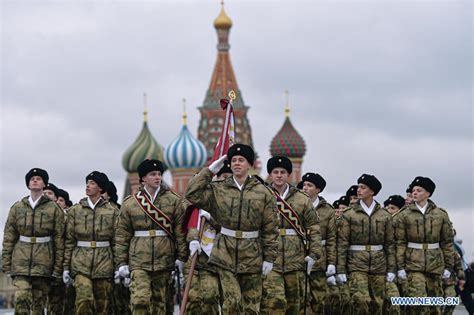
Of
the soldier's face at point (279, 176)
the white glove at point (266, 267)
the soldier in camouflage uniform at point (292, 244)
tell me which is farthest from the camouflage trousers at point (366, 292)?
the white glove at point (266, 267)

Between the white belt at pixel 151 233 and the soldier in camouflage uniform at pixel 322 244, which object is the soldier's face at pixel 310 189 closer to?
the soldier in camouflage uniform at pixel 322 244

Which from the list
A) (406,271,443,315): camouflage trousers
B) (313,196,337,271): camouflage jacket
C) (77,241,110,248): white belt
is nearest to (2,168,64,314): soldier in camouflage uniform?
(77,241,110,248): white belt

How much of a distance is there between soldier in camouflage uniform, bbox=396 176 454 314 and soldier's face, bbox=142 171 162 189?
4150mm

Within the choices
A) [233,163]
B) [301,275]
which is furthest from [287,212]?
[233,163]

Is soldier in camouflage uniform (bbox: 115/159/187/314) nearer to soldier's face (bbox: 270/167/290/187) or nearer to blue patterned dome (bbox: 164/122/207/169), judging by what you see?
soldier's face (bbox: 270/167/290/187)

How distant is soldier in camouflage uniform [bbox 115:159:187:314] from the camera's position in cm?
1752

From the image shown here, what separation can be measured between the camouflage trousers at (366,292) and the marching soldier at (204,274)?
2762mm

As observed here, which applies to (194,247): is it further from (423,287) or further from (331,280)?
(423,287)

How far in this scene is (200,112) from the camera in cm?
11381

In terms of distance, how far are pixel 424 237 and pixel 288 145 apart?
93932 mm

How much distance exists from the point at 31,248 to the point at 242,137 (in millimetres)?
92315

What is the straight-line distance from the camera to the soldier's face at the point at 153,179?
17812 millimetres

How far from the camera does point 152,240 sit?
17.6m

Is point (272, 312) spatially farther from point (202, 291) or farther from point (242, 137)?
point (242, 137)
